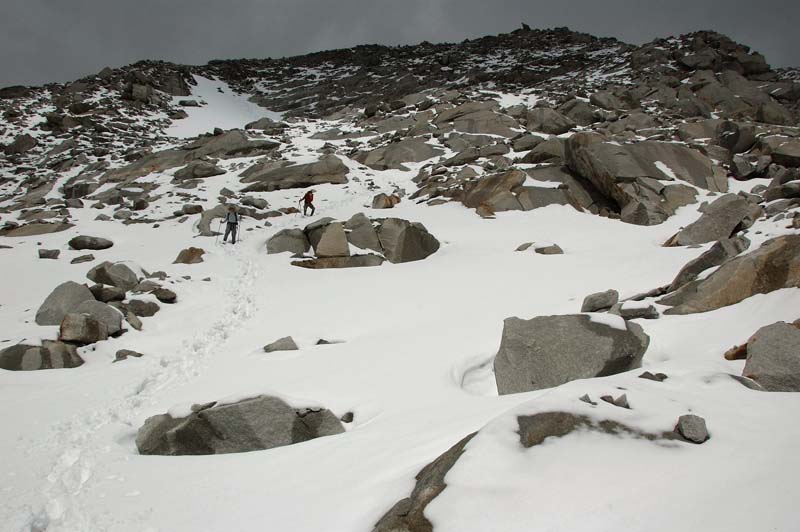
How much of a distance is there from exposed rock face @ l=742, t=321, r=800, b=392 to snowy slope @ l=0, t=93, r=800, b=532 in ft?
1.23

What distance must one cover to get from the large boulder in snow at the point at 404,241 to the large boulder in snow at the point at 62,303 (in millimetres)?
9386

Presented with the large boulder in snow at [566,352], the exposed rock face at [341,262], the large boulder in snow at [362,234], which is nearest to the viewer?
the large boulder in snow at [566,352]

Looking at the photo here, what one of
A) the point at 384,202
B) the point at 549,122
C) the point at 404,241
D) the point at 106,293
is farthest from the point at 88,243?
the point at 549,122

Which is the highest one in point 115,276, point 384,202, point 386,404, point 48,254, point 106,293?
point 384,202

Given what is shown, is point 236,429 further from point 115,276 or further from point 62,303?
point 115,276

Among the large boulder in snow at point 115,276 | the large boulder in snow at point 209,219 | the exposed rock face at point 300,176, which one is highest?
the exposed rock face at point 300,176

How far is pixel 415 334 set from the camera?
372 inches

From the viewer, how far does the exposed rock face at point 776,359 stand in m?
4.81

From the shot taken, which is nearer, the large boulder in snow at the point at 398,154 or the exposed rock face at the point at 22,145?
the large boulder in snow at the point at 398,154

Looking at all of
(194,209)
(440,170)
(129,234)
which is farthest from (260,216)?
(440,170)

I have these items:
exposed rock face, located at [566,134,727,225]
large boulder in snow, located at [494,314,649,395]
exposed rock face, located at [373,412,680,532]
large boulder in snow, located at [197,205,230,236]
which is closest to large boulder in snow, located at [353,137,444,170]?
exposed rock face, located at [566,134,727,225]

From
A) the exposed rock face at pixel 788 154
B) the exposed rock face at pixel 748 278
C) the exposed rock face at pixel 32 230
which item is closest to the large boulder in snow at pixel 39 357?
the exposed rock face at pixel 748 278

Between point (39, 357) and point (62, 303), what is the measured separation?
2.78 m

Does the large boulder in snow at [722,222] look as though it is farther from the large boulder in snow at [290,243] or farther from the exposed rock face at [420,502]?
the exposed rock face at [420,502]
